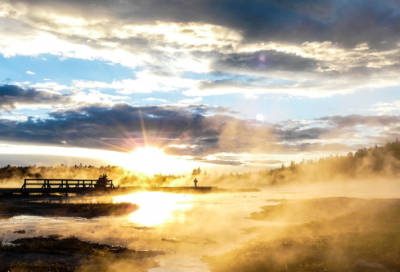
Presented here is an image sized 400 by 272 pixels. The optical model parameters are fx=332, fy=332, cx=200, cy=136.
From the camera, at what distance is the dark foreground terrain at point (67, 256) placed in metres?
14.7

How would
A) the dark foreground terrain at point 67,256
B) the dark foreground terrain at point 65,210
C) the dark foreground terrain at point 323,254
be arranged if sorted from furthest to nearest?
the dark foreground terrain at point 65,210 < the dark foreground terrain at point 323,254 < the dark foreground terrain at point 67,256

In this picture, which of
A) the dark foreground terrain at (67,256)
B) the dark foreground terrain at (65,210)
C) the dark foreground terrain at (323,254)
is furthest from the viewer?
the dark foreground terrain at (65,210)

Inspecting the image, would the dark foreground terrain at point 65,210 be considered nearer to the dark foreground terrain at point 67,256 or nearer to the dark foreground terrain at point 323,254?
the dark foreground terrain at point 67,256

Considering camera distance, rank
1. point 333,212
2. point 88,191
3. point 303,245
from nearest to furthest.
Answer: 1. point 303,245
2. point 333,212
3. point 88,191

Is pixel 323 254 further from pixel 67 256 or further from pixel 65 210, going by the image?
pixel 65 210

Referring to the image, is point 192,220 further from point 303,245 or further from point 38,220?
point 303,245

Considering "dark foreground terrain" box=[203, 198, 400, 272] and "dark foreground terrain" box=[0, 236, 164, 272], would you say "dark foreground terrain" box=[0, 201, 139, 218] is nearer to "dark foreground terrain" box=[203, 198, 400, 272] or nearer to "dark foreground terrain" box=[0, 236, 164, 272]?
"dark foreground terrain" box=[0, 236, 164, 272]

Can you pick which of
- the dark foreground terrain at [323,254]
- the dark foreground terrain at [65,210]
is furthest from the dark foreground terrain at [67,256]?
the dark foreground terrain at [65,210]

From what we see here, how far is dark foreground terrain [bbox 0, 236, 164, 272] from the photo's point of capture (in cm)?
1469

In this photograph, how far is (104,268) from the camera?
A: 50.2 ft

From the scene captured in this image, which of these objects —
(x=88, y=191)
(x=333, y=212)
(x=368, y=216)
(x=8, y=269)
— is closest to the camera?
(x=8, y=269)

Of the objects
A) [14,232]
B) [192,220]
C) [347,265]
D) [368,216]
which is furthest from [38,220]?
[368,216]

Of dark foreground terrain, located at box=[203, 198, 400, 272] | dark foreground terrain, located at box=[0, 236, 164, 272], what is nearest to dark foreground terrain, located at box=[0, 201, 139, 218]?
dark foreground terrain, located at box=[0, 236, 164, 272]

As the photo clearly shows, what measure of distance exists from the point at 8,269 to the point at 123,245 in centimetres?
722
